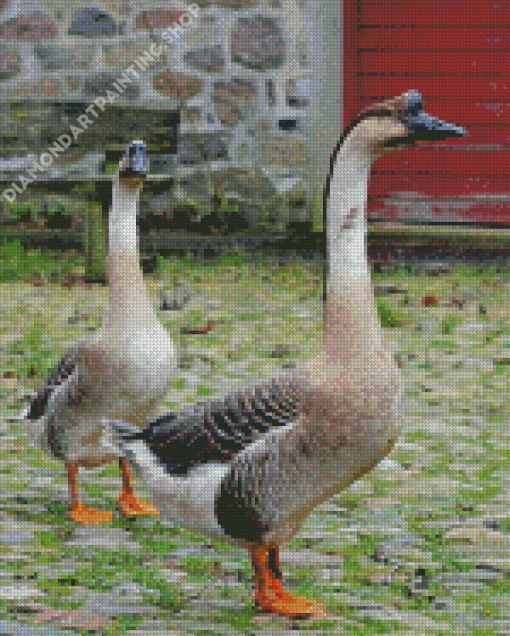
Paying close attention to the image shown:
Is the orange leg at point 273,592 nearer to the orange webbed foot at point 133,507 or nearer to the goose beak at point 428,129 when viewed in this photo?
the orange webbed foot at point 133,507

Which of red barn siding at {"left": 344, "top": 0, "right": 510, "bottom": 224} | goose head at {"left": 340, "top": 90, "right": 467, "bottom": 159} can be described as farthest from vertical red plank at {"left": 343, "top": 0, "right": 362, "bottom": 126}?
goose head at {"left": 340, "top": 90, "right": 467, "bottom": 159}

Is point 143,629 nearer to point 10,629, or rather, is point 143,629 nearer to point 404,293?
point 10,629

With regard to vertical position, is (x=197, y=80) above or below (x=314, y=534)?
above

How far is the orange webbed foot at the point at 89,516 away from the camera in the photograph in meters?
4.90

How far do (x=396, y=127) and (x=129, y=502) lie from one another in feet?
6.23

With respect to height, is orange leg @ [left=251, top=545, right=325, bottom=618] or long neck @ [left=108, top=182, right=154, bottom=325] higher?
long neck @ [left=108, top=182, right=154, bottom=325]

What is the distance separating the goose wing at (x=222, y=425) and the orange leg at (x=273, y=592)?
12.4 inches

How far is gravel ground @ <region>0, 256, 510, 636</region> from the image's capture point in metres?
4.03

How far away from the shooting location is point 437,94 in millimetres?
12055

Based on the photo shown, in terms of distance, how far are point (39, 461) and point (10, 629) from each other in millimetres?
1969

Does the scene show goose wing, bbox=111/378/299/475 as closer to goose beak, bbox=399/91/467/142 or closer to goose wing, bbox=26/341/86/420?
goose beak, bbox=399/91/467/142

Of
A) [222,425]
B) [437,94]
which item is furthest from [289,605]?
[437,94]

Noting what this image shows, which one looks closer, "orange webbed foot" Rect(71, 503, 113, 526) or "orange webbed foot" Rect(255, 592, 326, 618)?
"orange webbed foot" Rect(255, 592, 326, 618)

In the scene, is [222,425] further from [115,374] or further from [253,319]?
[253,319]
